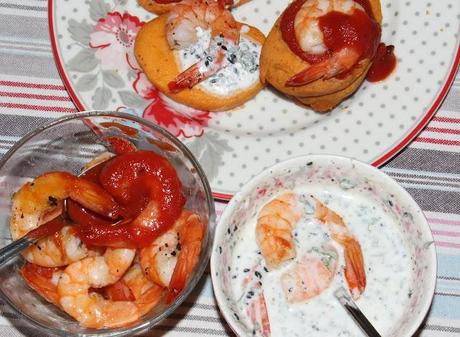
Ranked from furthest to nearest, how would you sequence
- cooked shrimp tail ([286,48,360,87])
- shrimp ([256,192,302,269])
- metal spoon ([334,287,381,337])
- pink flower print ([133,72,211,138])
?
pink flower print ([133,72,211,138]) → cooked shrimp tail ([286,48,360,87]) → shrimp ([256,192,302,269]) → metal spoon ([334,287,381,337])

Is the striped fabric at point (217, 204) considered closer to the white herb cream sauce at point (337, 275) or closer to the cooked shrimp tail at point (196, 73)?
the white herb cream sauce at point (337, 275)

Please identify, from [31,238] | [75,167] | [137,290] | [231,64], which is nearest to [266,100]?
[231,64]

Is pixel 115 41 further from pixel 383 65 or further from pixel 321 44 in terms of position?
pixel 383 65

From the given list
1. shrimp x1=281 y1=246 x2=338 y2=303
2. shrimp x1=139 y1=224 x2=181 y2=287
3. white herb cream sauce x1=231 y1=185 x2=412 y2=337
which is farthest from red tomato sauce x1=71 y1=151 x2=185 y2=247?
shrimp x1=281 y1=246 x2=338 y2=303

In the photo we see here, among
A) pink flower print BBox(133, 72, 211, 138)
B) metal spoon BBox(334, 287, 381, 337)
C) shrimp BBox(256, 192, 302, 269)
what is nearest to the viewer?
metal spoon BBox(334, 287, 381, 337)

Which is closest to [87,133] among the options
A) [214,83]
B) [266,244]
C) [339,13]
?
[214,83]

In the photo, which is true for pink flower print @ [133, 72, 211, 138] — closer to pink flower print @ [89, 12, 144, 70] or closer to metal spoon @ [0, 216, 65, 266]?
pink flower print @ [89, 12, 144, 70]

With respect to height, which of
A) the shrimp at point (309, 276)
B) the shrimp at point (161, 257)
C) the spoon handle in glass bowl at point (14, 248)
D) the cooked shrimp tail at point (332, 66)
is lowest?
the shrimp at point (309, 276)

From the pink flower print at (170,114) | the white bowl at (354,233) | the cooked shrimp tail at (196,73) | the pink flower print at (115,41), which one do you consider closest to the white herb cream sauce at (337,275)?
the white bowl at (354,233)
